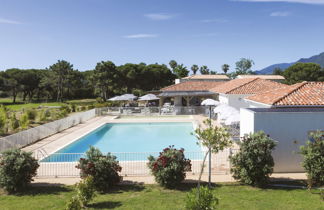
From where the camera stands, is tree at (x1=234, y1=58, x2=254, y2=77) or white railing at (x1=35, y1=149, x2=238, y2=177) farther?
tree at (x1=234, y1=58, x2=254, y2=77)

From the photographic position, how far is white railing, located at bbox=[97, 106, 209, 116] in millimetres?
34906

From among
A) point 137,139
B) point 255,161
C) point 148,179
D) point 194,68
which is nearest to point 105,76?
point 137,139

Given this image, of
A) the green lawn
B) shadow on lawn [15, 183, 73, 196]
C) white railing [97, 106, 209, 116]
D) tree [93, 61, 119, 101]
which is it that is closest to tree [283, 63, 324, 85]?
tree [93, 61, 119, 101]

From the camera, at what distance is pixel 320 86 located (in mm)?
18031

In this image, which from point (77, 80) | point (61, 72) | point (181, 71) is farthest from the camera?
point (181, 71)

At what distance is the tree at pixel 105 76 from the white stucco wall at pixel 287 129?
50182 mm

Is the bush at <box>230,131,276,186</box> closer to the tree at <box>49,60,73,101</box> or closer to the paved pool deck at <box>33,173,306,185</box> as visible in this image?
the paved pool deck at <box>33,173,306,185</box>

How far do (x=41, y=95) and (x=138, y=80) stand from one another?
29.7m

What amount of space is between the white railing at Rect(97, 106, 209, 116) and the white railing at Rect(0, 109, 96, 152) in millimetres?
6824

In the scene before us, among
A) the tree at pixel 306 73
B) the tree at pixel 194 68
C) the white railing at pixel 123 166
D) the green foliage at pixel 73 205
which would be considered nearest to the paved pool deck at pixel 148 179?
the white railing at pixel 123 166

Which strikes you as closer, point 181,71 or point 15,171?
point 15,171

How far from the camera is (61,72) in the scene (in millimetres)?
66375

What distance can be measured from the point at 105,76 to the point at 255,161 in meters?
52.3

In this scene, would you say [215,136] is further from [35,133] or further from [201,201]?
[35,133]
